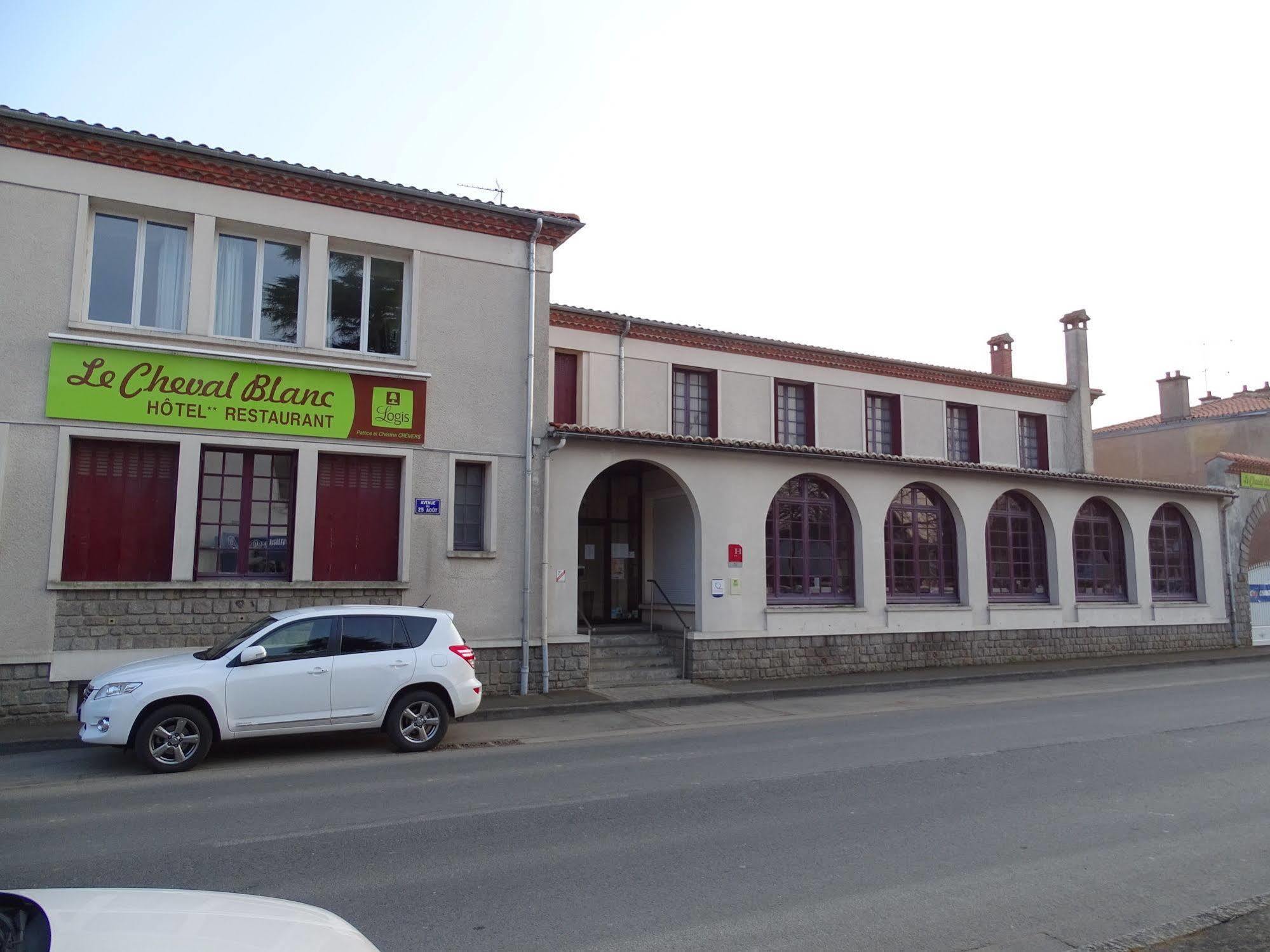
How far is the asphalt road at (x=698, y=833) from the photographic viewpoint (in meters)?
5.03

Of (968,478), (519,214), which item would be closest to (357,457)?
(519,214)

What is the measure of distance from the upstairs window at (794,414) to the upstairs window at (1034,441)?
7.59m

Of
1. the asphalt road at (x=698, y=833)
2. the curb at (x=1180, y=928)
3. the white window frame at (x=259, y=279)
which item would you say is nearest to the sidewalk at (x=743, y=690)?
the asphalt road at (x=698, y=833)

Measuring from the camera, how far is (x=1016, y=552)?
824 inches

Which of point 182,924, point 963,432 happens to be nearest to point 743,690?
point 182,924

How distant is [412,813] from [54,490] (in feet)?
26.0

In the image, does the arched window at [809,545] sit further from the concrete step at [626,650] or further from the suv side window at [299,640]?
the suv side window at [299,640]

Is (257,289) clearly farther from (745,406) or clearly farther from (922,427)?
(922,427)

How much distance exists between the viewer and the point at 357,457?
14047mm

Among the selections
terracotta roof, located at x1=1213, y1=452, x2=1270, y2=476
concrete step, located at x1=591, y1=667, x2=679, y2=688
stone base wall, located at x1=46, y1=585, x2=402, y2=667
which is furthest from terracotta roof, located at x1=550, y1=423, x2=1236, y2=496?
stone base wall, located at x1=46, y1=585, x2=402, y2=667

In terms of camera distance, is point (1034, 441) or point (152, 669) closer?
point (152, 669)

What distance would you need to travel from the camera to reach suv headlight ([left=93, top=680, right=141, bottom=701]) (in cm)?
909

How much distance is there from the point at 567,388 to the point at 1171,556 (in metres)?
16.2

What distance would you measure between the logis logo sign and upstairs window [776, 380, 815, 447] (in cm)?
1068
